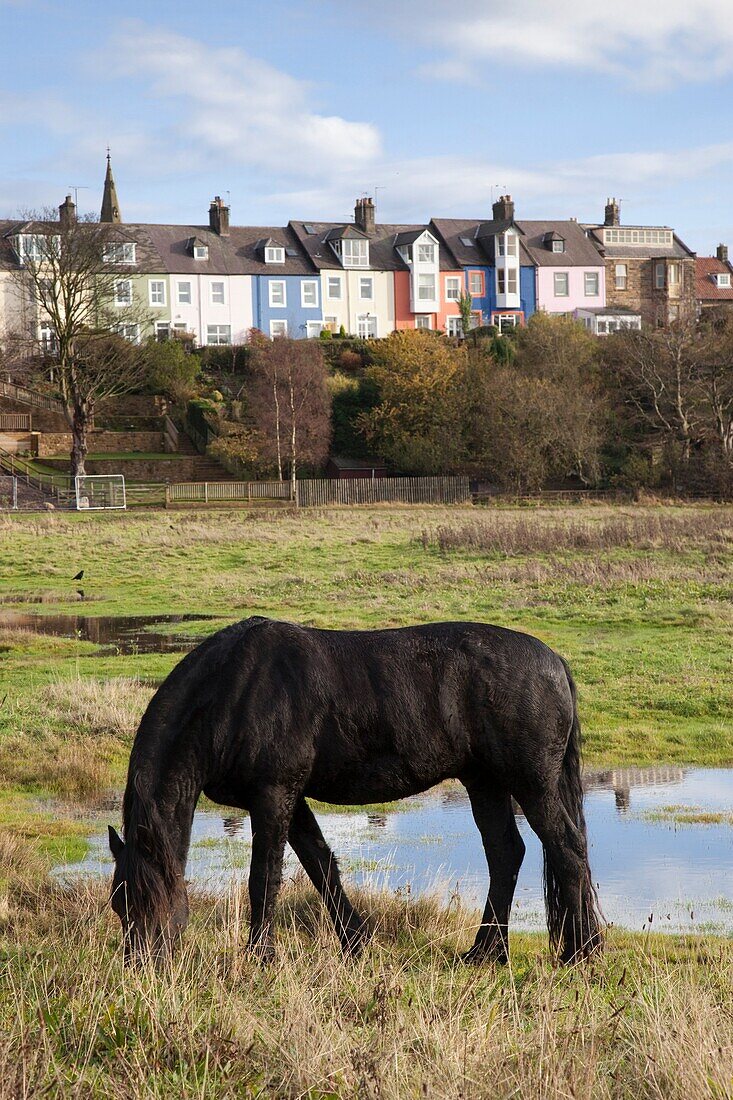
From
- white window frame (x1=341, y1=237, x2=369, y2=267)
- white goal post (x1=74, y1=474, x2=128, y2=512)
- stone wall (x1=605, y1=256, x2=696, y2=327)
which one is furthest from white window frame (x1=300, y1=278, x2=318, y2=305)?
white goal post (x1=74, y1=474, x2=128, y2=512)

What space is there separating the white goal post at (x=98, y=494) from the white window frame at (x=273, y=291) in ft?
106

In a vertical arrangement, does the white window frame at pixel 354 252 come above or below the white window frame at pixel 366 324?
above

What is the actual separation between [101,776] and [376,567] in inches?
751

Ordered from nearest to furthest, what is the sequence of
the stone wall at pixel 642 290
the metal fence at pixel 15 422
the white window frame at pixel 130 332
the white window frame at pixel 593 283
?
the metal fence at pixel 15 422 → the white window frame at pixel 130 332 → the white window frame at pixel 593 283 → the stone wall at pixel 642 290

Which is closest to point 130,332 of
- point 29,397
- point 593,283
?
point 29,397

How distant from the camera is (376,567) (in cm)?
3177

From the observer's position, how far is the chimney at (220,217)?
92.0 meters

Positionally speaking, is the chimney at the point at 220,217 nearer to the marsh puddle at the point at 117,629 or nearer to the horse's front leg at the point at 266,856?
the marsh puddle at the point at 117,629

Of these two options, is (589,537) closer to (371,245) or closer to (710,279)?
(371,245)

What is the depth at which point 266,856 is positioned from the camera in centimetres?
696

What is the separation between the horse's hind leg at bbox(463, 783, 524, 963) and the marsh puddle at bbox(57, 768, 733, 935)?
1.71 feet

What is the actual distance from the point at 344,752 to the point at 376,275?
88857 mm

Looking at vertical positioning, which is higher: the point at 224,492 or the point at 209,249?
the point at 209,249

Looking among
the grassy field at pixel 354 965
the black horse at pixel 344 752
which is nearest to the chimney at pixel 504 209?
the grassy field at pixel 354 965
